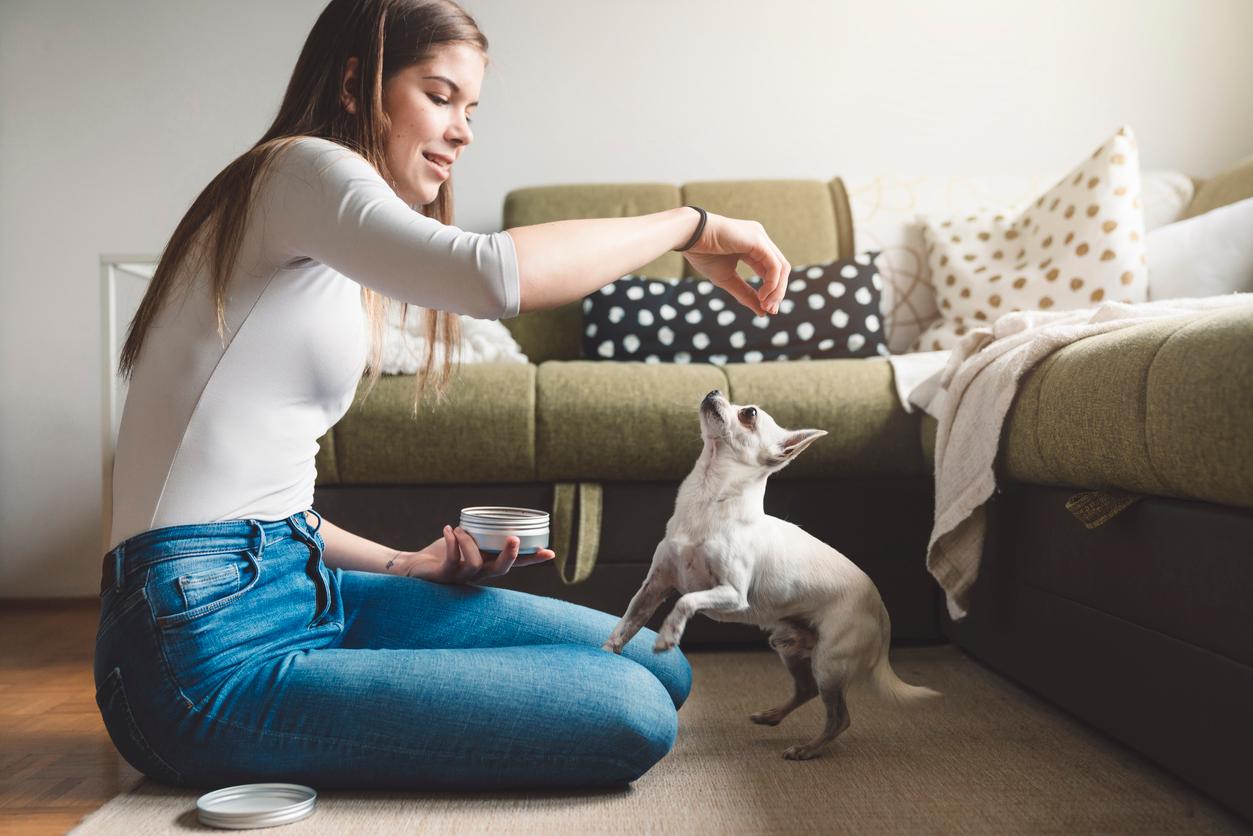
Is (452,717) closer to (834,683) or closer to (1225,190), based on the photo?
(834,683)

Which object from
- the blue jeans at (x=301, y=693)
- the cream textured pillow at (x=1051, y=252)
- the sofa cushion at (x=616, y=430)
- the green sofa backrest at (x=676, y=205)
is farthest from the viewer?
the green sofa backrest at (x=676, y=205)

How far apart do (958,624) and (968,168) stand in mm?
1667

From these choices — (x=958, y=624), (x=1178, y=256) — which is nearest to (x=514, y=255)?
(x=958, y=624)

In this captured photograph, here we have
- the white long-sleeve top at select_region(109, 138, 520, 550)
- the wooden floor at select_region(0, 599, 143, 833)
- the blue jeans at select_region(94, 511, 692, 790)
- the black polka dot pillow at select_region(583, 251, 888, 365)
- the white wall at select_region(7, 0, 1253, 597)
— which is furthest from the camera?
the white wall at select_region(7, 0, 1253, 597)

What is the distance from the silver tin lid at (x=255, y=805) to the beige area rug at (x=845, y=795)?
0.02 metres

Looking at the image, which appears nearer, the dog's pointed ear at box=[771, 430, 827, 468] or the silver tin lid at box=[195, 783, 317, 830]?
the silver tin lid at box=[195, 783, 317, 830]

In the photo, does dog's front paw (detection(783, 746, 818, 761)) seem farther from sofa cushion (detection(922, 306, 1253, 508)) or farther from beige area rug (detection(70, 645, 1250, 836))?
sofa cushion (detection(922, 306, 1253, 508))

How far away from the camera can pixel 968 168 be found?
10.5 feet

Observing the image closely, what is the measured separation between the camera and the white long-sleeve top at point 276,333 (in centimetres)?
101

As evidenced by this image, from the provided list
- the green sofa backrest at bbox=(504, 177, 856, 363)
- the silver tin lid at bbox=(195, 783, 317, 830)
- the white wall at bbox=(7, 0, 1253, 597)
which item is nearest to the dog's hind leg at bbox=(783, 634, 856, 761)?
the silver tin lid at bbox=(195, 783, 317, 830)

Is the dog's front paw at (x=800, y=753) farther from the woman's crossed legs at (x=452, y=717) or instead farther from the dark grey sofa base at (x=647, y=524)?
the dark grey sofa base at (x=647, y=524)

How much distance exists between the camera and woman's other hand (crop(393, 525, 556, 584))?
1.38m

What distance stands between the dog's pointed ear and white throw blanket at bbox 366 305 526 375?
3.09 feet

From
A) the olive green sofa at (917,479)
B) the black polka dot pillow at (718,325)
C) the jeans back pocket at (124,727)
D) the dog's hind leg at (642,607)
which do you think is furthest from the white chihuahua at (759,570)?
the black polka dot pillow at (718,325)
